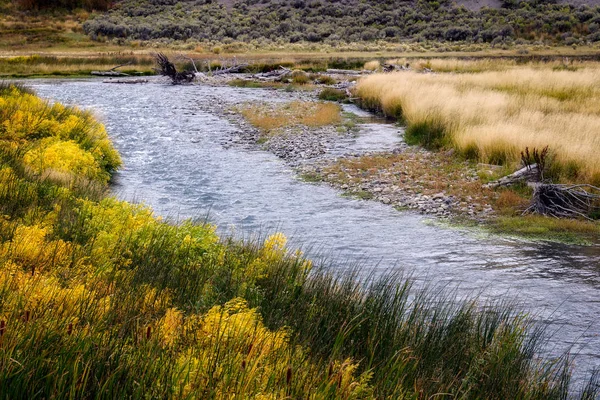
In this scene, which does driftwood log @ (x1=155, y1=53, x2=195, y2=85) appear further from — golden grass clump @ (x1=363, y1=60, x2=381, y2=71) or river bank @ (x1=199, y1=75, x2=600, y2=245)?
river bank @ (x1=199, y1=75, x2=600, y2=245)

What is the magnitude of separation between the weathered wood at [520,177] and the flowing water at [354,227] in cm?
268

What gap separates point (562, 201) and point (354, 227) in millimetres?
4837

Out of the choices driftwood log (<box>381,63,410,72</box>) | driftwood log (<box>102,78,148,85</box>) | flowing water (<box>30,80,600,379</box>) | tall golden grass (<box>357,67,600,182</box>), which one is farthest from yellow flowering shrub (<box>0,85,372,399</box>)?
driftwood log (<box>381,63,410,72</box>)

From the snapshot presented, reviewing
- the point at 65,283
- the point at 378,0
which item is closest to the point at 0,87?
the point at 65,283

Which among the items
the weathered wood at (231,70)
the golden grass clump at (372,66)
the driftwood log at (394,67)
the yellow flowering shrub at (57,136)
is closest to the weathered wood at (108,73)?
the weathered wood at (231,70)

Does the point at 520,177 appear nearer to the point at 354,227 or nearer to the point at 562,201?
the point at 562,201

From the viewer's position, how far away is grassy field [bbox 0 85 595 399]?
3979 millimetres

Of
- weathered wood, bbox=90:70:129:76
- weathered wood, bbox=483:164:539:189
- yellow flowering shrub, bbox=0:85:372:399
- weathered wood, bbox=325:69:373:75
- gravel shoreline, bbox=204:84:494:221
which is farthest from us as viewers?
weathered wood, bbox=325:69:373:75

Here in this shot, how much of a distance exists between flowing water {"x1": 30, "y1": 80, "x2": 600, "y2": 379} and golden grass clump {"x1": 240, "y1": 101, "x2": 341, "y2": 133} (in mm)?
2195

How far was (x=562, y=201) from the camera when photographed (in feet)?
44.7

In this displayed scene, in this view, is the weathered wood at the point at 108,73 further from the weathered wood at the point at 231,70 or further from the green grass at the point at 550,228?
the green grass at the point at 550,228

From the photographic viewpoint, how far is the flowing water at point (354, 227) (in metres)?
9.23

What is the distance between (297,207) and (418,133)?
8830mm

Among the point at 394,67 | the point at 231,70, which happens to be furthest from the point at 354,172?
the point at 231,70
